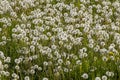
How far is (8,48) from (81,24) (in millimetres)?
1578

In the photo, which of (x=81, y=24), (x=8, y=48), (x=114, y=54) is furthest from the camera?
(x=81, y=24)

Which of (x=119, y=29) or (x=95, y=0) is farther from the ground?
(x=95, y=0)

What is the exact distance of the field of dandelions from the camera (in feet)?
23.2

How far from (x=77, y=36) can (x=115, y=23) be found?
1112 mm

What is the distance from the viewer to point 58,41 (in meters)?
7.91

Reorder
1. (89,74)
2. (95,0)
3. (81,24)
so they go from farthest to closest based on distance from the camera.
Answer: (95,0), (81,24), (89,74)

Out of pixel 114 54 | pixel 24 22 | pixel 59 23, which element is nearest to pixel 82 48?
pixel 114 54

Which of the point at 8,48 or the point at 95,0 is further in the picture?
the point at 95,0

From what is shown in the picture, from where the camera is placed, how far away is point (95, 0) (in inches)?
406

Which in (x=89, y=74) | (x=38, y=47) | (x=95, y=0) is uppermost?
(x=95, y=0)

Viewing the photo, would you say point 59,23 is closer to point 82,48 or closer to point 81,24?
point 81,24

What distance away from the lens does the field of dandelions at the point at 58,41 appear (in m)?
7.07

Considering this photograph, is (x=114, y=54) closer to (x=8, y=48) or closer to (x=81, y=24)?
(x=81, y=24)

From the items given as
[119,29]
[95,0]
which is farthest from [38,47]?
[95,0]
